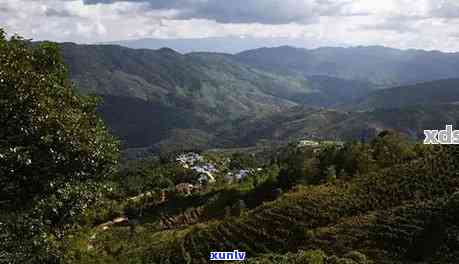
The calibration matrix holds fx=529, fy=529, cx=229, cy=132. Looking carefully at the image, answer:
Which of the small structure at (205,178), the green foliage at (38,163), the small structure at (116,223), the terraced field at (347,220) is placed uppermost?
the green foliage at (38,163)

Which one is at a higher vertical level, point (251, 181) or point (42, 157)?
point (42, 157)

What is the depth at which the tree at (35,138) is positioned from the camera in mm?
18203

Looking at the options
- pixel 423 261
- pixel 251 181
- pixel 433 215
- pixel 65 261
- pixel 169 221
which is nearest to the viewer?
pixel 65 261

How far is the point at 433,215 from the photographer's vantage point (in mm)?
33000

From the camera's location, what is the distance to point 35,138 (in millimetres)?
18438

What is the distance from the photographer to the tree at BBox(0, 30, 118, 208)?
18203 millimetres

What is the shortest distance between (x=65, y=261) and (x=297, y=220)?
82.5 feet

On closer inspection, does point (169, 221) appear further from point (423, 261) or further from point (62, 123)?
point (62, 123)

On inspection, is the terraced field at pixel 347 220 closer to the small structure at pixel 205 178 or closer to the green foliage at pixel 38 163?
the green foliage at pixel 38 163

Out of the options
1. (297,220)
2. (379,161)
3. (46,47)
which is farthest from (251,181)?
(46,47)

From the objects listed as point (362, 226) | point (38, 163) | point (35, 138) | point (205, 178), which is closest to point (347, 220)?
point (362, 226)

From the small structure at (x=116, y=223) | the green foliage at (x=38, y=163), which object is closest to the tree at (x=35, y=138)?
the green foliage at (x=38, y=163)

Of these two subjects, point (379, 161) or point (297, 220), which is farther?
point (379, 161)

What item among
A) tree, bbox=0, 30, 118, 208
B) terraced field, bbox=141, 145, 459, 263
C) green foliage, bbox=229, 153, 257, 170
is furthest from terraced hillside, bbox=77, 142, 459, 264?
green foliage, bbox=229, 153, 257, 170
